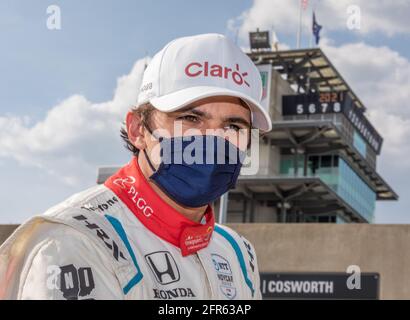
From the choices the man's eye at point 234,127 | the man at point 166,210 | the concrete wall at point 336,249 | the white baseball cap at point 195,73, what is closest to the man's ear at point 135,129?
the man at point 166,210

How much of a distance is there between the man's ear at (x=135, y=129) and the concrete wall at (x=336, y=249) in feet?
32.2

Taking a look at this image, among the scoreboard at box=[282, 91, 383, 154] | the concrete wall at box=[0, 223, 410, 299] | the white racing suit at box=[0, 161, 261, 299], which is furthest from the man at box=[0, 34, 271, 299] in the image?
the scoreboard at box=[282, 91, 383, 154]

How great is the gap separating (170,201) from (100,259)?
533 mm

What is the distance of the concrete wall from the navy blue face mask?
31.9ft

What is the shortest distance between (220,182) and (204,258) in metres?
0.32

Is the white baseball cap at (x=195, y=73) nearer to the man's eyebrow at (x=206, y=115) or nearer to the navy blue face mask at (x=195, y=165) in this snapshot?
the man's eyebrow at (x=206, y=115)

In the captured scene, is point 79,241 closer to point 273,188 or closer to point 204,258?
point 204,258

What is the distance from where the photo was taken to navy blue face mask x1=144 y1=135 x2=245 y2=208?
253 centimetres

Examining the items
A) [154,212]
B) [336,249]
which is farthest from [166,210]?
[336,249]

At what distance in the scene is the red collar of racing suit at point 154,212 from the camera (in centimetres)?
234

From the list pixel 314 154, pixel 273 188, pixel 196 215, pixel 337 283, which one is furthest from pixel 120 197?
pixel 314 154

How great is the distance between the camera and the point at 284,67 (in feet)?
223

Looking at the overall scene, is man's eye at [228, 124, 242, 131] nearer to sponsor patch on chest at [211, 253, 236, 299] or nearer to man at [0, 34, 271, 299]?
man at [0, 34, 271, 299]

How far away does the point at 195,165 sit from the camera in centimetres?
260
